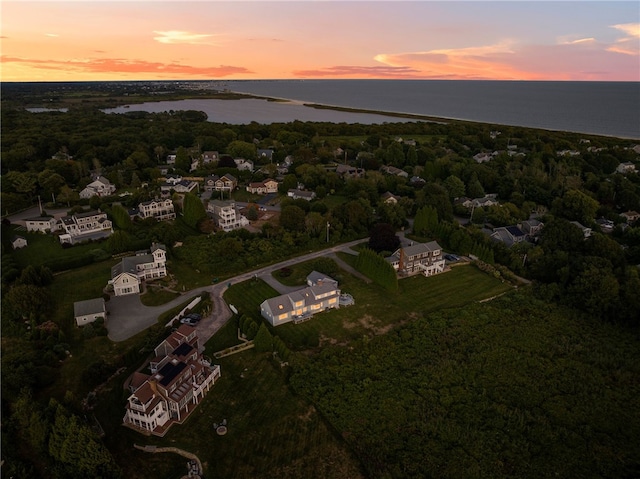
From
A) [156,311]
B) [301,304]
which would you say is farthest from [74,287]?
[301,304]

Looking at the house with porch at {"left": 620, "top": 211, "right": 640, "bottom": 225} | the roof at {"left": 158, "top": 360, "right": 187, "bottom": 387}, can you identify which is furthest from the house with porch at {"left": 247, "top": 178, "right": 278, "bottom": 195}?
the house with porch at {"left": 620, "top": 211, "right": 640, "bottom": 225}

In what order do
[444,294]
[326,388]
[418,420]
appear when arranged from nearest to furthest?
[418,420], [326,388], [444,294]

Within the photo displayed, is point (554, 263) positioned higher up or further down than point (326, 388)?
higher up

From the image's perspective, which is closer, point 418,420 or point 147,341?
point 418,420

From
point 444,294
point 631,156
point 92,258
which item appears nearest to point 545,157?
point 631,156

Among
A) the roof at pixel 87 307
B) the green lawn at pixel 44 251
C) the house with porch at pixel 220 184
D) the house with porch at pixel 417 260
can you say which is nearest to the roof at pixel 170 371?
the roof at pixel 87 307

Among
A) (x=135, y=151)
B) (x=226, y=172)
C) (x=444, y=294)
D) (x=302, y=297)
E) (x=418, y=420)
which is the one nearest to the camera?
(x=418, y=420)

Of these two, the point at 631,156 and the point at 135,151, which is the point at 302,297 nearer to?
the point at 135,151
